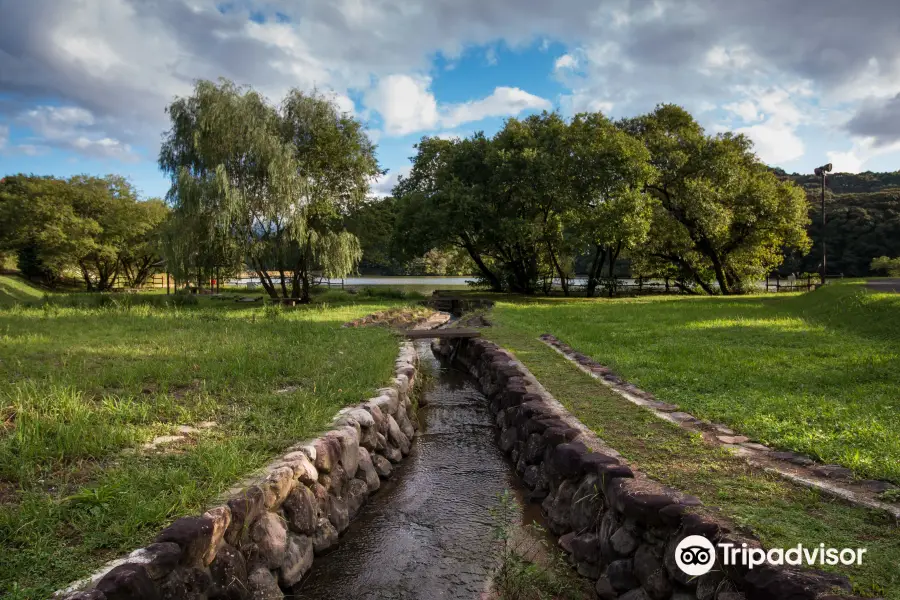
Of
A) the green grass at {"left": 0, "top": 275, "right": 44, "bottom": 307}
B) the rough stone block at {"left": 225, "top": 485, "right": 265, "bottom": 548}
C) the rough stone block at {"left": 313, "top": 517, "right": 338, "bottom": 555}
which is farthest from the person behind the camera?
the green grass at {"left": 0, "top": 275, "right": 44, "bottom": 307}

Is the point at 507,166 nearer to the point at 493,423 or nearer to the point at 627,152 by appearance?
the point at 627,152

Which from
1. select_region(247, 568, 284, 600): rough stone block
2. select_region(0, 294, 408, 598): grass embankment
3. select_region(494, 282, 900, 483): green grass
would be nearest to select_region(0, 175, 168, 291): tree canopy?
select_region(0, 294, 408, 598): grass embankment

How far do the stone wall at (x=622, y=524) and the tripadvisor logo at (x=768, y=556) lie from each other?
0.12 feet

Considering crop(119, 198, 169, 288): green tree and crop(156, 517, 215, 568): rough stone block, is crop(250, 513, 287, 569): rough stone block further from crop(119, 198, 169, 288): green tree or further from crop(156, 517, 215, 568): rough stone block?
Result: crop(119, 198, 169, 288): green tree

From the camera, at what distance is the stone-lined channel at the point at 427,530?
164 inches

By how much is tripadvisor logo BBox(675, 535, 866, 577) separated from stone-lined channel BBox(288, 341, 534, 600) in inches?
68.0

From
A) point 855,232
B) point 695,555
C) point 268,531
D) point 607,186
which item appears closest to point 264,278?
point 607,186

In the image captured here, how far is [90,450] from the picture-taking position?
14.2ft

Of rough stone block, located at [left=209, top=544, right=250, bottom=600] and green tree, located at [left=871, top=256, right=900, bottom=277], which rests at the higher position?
green tree, located at [left=871, top=256, right=900, bottom=277]

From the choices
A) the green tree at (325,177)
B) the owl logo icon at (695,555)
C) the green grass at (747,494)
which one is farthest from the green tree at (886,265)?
the owl logo icon at (695,555)

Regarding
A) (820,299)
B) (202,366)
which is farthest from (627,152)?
(202,366)

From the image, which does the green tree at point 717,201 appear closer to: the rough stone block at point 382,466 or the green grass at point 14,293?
the rough stone block at point 382,466

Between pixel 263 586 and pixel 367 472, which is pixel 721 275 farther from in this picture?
pixel 263 586

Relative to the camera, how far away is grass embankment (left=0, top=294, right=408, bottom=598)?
10.4ft
